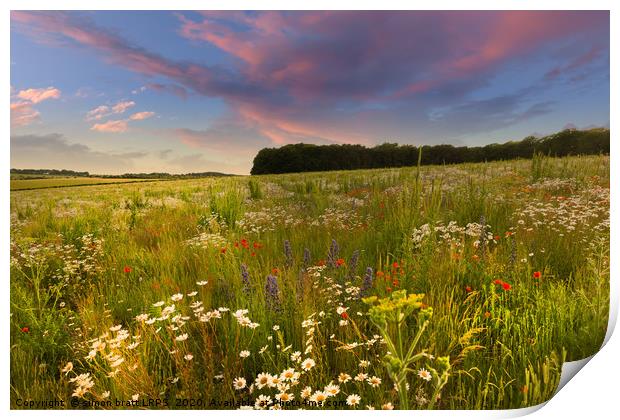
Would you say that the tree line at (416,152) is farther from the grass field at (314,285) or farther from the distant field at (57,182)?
the distant field at (57,182)

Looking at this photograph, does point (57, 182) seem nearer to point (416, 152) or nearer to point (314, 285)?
point (314, 285)

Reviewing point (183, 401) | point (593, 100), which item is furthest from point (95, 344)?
point (593, 100)

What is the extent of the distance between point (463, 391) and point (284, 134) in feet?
7.21

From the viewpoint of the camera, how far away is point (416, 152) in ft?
9.95

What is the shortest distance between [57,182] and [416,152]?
9.95 feet

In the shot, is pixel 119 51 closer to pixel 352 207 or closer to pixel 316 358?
pixel 352 207

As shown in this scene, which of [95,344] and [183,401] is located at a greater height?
[95,344]

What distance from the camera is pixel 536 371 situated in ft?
7.55

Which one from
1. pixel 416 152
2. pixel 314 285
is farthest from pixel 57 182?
pixel 416 152

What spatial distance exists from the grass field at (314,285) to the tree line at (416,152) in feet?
0.40

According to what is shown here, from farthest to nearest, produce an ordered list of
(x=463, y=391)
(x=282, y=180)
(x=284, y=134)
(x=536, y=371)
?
(x=282, y=180) → (x=284, y=134) → (x=536, y=371) → (x=463, y=391)

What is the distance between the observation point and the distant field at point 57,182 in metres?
2.84

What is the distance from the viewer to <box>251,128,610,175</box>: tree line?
2930 millimetres

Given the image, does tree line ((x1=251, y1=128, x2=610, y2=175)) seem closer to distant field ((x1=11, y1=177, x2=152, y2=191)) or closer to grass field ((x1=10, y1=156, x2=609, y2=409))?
grass field ((x1=10, y1=156, x2=609, y2=409))
